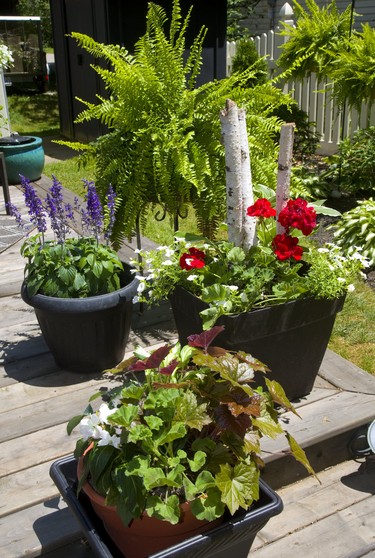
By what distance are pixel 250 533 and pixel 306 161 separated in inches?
223

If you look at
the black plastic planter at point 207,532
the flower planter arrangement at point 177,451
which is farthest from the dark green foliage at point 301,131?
the black plastic planter at point 207,532

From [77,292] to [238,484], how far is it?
4.31 feet

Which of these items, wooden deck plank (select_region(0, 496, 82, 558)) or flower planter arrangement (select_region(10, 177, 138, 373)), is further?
flower planter arrangement (select_region(10, 177, 138, 373))

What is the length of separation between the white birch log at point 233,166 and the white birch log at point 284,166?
171mm

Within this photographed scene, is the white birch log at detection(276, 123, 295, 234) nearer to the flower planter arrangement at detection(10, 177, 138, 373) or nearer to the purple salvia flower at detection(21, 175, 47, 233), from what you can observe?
the flower planter arrangement at detection(10, 177, 138, 373)

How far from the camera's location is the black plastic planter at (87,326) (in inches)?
100

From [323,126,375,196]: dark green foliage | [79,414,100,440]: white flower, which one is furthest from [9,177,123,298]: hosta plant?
[323,126,375,196]: dark green foliage

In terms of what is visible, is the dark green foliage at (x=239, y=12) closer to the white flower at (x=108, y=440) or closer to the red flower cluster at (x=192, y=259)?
the red flower cluster at (x=192, y=259)

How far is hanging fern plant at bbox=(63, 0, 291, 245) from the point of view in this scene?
283 cm

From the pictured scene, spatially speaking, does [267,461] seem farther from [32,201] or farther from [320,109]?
[320,109]

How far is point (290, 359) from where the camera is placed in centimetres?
245

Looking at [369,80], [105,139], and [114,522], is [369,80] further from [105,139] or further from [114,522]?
[114,522]

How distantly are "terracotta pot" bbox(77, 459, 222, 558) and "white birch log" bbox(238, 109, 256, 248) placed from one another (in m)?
1.22

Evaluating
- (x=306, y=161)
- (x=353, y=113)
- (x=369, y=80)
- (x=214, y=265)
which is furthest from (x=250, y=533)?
(x=353, y=113)
